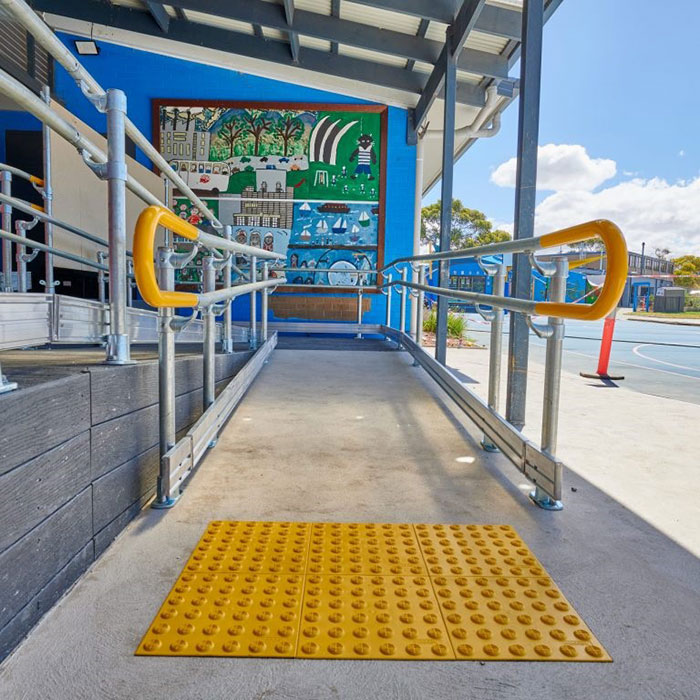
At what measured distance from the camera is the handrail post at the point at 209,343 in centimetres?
216

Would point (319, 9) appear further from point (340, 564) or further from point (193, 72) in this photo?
point (340, 564)

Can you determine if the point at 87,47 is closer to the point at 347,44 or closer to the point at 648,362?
the point at 347,44

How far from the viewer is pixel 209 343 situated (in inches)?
87.4

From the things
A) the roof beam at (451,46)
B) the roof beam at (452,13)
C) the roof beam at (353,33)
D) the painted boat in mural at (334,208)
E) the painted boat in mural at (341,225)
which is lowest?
the painted boat in mural at (341,225)

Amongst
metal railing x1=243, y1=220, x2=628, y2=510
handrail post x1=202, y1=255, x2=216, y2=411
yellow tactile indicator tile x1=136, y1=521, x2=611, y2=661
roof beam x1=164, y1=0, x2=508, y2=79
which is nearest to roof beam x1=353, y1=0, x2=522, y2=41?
roof beam x1=164, y1=0, x2=508, y2=79

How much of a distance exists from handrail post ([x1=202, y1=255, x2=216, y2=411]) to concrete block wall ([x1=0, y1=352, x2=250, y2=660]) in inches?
16.1

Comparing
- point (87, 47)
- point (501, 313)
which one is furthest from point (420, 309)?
point (87, 47)

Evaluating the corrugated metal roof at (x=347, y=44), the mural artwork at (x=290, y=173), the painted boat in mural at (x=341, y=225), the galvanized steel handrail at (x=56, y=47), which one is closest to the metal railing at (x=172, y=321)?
the galvanized steel handrail at (x=56, y=47)

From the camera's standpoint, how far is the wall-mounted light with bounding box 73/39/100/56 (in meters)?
7.36

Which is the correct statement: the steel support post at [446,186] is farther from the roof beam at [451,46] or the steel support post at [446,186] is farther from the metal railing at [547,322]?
the metal railing at [547,322]

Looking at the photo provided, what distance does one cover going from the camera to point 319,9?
6113mm

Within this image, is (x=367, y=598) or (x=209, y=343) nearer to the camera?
(x=367, y=598)

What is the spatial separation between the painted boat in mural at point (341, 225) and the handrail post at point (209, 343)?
5773 mm

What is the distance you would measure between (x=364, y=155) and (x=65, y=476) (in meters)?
7.33
